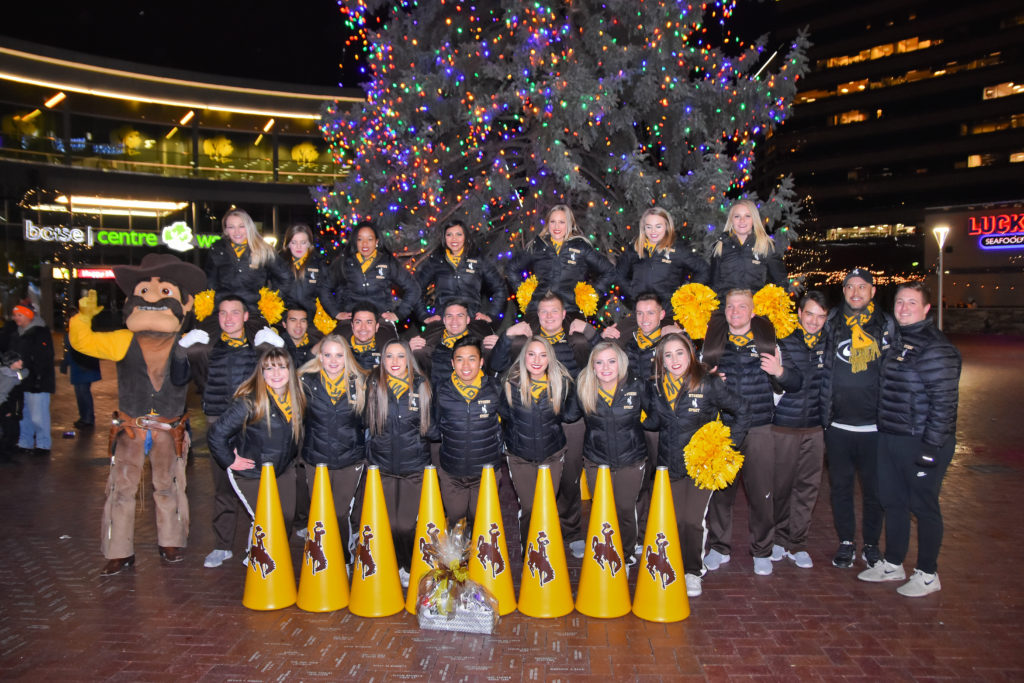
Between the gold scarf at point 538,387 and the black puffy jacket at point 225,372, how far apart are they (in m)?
2.35

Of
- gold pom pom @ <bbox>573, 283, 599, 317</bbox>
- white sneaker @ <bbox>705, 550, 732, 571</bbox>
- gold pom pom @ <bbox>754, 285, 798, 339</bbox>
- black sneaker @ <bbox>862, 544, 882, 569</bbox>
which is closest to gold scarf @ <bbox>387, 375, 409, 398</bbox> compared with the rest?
gold pom pom @ <bbox>573, 283, 599, 317</bbox>

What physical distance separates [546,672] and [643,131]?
8.62 metres

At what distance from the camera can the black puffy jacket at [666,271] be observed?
22.8 feet

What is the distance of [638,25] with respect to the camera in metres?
9.78

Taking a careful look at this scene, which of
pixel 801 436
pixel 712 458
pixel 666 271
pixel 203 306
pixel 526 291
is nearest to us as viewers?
pixel 712 458

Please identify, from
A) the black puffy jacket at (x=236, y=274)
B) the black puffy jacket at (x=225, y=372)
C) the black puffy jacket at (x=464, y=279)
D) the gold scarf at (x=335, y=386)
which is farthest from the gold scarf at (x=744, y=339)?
the black puffy jacket at (x=236, y=274)

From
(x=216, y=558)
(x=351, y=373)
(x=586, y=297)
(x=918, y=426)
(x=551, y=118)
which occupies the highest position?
(x=551, y=118)

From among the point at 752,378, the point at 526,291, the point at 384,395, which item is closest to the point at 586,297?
the point at 526,291

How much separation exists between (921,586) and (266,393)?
5078 mm

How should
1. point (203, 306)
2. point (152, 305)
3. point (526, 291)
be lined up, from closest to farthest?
point (152, 305)
point (203, 306)
point (526, 291)

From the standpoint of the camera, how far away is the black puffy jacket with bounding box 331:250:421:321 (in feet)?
24.2

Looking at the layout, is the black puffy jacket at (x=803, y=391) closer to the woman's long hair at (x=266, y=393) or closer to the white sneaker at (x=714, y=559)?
the white sneaker at (x=714, y=559)

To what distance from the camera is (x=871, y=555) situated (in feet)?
19.4

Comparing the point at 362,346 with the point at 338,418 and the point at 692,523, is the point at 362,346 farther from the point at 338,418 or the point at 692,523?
the point at 692,523
